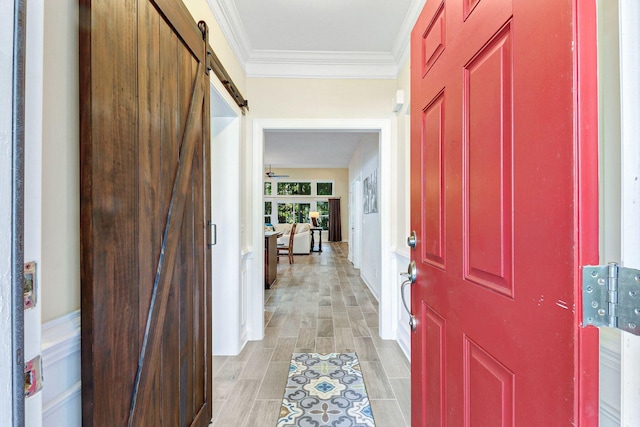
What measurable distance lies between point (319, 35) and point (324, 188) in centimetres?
884

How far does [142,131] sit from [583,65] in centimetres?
116

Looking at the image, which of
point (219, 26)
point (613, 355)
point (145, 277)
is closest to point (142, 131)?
point (145, 277)

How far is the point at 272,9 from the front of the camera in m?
2.12

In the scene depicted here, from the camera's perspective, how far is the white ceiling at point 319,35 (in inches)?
82.2

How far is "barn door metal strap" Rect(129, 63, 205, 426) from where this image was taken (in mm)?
994

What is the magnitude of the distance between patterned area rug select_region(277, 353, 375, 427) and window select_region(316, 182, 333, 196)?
8967mm

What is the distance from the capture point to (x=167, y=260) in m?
1.15

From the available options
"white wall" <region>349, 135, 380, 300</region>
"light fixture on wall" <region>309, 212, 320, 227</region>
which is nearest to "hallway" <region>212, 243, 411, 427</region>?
"white wall" <region>349, 135, 380, 300</region>

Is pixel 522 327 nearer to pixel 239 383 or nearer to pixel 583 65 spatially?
pixel 583 65

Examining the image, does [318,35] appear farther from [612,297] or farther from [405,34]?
[612,297]

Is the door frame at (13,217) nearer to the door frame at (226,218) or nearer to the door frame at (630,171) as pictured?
the door frame at (630,171)

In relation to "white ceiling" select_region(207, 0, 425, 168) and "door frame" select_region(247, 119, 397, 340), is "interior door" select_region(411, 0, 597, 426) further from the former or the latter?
"door frame" select_region(247, 119, 397, 340)
